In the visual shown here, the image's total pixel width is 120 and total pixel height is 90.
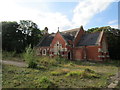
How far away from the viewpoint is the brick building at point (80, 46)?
2647cm

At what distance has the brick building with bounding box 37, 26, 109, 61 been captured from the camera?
2647 centimetres

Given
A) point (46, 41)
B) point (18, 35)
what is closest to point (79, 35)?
point (46, 41)

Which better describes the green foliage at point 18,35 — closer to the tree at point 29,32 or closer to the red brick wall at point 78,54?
the tree at point 29,32

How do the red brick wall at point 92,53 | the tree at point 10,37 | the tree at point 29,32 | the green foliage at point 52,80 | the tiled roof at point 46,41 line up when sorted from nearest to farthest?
1. the green foliage at point 52,80
2. the red brick wall at point 92,53
3. the tiled roof at point 46,41
4. the tree at point 10,37
5. the tree at point 29,32

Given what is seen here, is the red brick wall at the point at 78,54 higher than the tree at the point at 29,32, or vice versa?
the tree at the point at 29,32

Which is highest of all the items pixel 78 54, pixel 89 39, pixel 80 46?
pixel 89 39

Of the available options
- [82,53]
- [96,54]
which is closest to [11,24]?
[82,53]

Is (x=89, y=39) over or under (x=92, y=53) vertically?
over

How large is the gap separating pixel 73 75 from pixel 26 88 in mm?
4698

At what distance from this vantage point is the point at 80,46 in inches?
1150

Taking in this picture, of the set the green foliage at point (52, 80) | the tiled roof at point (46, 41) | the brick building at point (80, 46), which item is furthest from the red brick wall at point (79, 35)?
the green foliage at point (52, 80)

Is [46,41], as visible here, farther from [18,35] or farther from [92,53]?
[92,53]

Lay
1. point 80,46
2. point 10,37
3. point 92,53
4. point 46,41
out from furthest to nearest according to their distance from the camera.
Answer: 1. point 10,37
2. point 46,41
3. point 80,46
4. point 92,53

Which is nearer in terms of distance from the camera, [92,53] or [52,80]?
[52,80]
